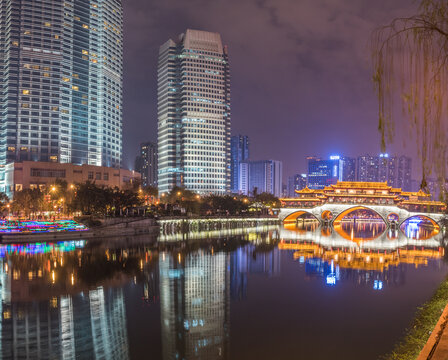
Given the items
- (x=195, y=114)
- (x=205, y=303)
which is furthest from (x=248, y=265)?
(x=195, y=114)

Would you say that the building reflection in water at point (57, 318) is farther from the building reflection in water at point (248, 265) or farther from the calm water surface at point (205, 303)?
the building reflection in water at point (248, 265)

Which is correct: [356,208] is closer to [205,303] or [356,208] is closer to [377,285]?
[377,285]

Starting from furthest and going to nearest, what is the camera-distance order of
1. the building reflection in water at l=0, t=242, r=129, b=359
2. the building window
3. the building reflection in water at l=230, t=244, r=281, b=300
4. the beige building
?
the building window, the beige building, the building reflection in water at l=230, t=244, r=281, b=300, the building reflection in water at l=0, t=242, r=129, b=359

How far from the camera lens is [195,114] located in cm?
14738

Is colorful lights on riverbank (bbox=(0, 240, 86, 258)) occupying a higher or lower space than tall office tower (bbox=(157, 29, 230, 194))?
lower

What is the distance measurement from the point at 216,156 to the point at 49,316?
13109 cm

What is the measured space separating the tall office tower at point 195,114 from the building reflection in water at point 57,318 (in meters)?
116

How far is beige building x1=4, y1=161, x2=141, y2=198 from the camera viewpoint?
305 feet

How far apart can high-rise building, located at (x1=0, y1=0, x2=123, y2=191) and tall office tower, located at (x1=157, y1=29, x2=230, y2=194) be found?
32.4m

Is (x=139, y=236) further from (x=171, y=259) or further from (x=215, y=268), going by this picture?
(x=215, y=268)

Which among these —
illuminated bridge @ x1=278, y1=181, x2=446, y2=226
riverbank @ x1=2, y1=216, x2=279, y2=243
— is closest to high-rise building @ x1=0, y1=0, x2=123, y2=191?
riverbank @ x1=2, y1=216, x2=279, y2=243

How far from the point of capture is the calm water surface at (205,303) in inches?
673

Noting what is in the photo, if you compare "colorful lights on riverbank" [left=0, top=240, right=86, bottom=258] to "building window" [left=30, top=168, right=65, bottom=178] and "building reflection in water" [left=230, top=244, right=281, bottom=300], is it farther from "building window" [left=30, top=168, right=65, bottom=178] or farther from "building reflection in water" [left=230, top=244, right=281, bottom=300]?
"building window" [left=30, top=168, right=65, bottom=178]

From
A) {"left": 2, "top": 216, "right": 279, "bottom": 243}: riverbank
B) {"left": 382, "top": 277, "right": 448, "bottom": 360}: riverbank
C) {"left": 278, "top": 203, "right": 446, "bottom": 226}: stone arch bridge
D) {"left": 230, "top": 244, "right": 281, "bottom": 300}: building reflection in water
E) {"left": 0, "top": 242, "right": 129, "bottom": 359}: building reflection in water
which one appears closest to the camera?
{"left": 382, "top": 277, "right": 448, "bottom": 360}: riverbank
